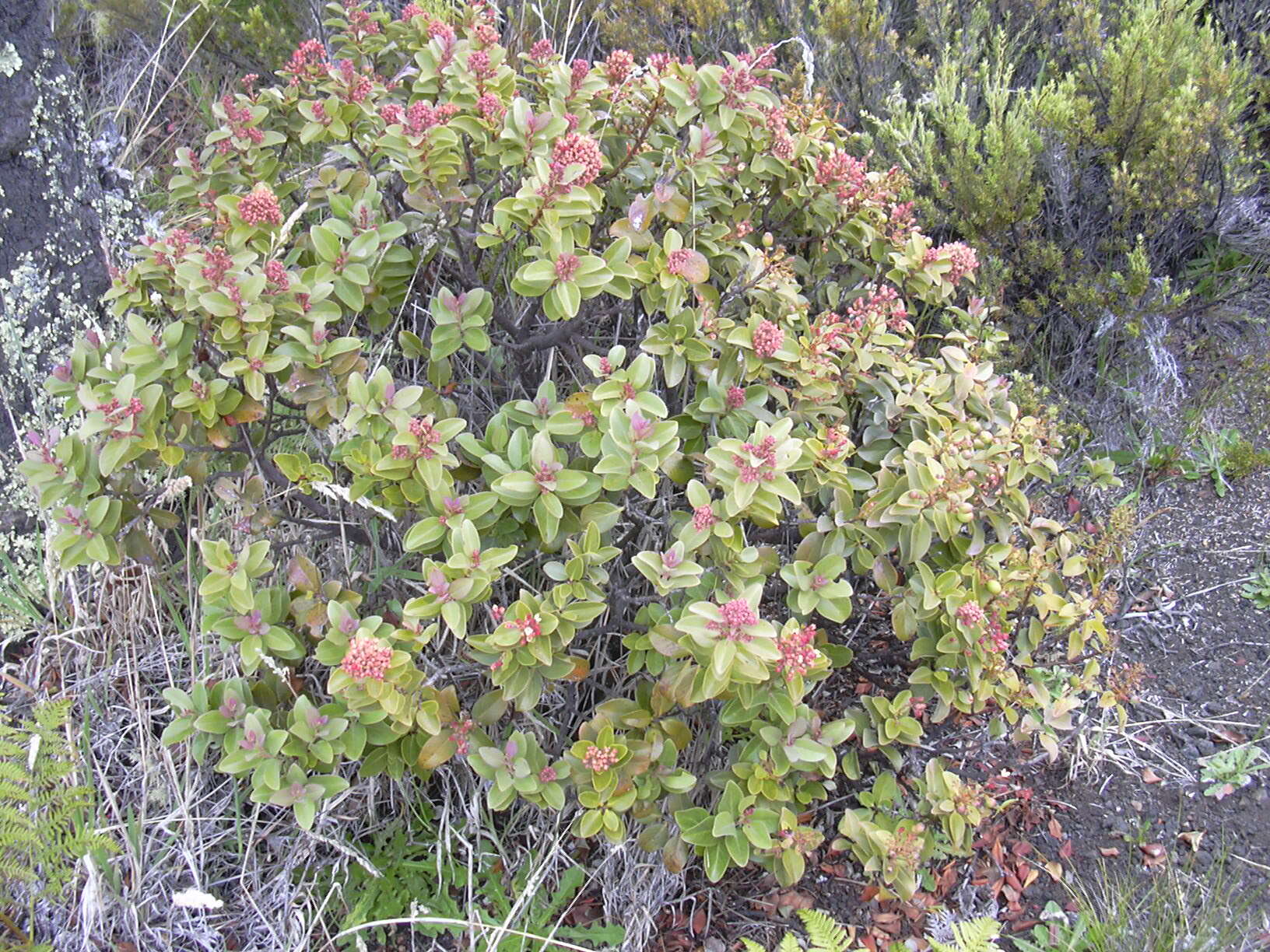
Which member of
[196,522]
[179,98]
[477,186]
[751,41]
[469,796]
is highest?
[751,41]

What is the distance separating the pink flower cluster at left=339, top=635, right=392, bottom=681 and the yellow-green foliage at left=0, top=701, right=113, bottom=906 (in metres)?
0.86

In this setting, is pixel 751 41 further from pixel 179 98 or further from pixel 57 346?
pixel 57 346

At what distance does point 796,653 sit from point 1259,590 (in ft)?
6.22

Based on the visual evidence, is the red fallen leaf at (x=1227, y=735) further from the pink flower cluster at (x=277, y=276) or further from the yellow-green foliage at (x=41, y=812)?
the yellow-green foliage at (x=41, y=812)

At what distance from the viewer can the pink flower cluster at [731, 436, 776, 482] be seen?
1.70 meters

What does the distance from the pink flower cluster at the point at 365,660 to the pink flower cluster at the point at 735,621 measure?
1.72ft

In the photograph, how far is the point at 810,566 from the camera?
1.91 m

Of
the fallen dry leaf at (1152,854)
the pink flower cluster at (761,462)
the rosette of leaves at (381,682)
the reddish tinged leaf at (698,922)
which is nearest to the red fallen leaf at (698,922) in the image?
the reddish tinged leaf at (698,922)

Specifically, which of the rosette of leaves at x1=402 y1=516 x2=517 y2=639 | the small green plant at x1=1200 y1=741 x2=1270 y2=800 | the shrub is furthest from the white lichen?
the small green plant at x1=1200 y1=741 x2=1270 y2=800

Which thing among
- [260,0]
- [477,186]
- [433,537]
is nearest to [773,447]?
[433,537]

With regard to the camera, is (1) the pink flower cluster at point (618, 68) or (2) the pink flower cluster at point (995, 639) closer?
(2) the pink flower cluster at point (995, 639)

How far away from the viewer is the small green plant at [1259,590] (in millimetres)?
2857

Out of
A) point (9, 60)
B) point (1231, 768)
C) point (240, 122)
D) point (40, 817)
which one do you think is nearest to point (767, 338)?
point (240, 122)

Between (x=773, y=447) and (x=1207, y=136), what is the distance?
2.51 metres
